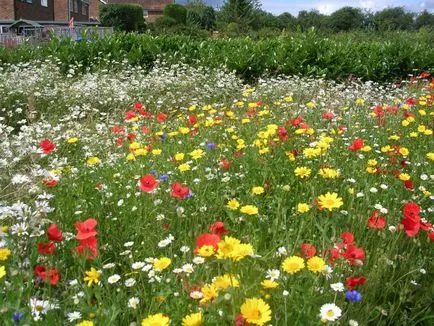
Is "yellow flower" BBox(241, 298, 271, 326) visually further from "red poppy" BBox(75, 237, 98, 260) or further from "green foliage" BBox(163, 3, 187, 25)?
"green foliage" BBox(163, 3, 187, 25)

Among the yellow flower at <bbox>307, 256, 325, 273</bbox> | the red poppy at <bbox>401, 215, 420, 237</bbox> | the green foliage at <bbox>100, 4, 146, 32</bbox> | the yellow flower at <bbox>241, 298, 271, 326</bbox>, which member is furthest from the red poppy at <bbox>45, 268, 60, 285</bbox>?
the green foliage at <bbox>100, 4, 146, 32</bbox>

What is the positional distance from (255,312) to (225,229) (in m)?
0.64

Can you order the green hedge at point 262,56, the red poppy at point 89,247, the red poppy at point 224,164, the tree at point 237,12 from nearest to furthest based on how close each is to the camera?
the red poppy at point 89,247 → the red poppy at point 224,164 → the green hedge at point 262,56 → the tree at point 237,12

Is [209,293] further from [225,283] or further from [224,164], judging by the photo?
[224,164]

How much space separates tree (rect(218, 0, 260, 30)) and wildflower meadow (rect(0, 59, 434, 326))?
85.4 feet

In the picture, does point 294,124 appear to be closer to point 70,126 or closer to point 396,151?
point 396,151

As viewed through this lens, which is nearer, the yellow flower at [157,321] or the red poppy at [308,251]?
the yellow flower at [157,321]

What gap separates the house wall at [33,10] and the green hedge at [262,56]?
92.8 ft

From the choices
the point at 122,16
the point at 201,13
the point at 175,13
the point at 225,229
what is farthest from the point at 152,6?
the point at 225,229

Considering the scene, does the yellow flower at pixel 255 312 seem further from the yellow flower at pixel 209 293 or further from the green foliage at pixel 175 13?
the green foliage at pixel 175 13

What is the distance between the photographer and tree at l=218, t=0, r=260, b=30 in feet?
98.9

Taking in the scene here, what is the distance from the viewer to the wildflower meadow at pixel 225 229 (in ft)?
5.33

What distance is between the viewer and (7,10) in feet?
116

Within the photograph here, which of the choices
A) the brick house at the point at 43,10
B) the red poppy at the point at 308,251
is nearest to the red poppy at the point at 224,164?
the red poppy at the point at 308,251
